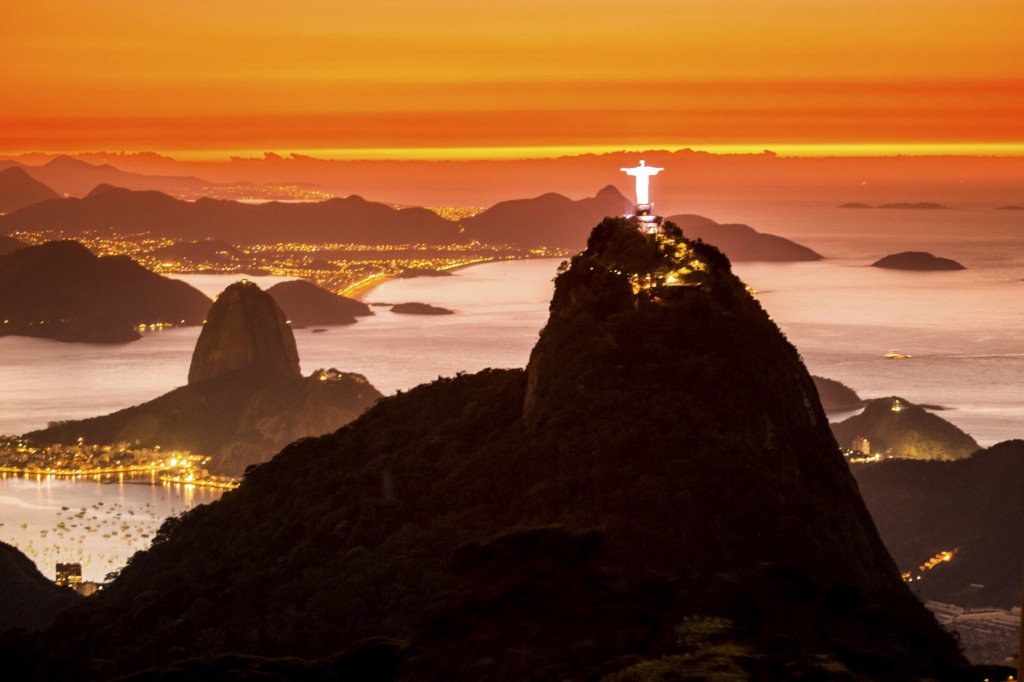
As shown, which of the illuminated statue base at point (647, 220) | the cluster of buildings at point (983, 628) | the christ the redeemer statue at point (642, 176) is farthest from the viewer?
the cluster of buildings at point (983, 628)

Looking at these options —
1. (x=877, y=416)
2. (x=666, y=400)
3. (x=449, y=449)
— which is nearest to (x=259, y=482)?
(x=449, y=449)

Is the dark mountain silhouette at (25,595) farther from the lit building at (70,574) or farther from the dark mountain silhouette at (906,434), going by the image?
the dark mountain silhouette at (906,434)

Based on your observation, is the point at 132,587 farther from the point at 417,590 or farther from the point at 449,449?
the point at 417,590

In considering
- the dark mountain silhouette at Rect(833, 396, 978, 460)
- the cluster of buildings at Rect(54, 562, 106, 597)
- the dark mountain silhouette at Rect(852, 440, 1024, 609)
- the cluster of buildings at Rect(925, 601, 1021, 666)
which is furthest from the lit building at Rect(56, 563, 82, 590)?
the dark mountain silhouette at Rect(833, 396, 978, 460)

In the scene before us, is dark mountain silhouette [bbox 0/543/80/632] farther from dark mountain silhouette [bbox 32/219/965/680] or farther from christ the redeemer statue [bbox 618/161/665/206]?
christ the redeemer statue [bbox 618/161/665/206]

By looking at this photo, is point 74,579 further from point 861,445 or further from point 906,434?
point 906,434

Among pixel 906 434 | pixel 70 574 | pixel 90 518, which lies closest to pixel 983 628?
pixel 70 574

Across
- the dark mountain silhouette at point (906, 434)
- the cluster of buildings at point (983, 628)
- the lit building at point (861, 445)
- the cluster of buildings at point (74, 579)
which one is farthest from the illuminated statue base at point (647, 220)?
the dark mountain silhouette at point (906, 434)
